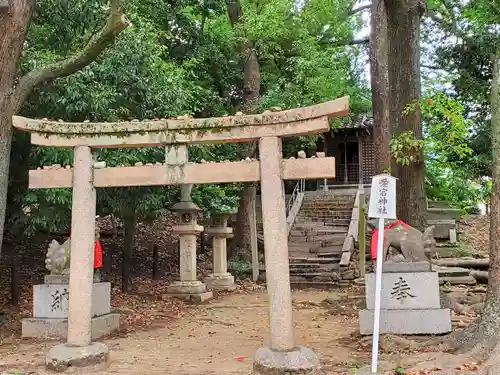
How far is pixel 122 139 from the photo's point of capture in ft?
22.9

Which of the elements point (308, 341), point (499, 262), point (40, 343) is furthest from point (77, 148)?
point (499, 262)

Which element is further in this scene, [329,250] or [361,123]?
A: [361,123]

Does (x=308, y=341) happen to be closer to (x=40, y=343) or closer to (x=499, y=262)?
(x=499, y=262)

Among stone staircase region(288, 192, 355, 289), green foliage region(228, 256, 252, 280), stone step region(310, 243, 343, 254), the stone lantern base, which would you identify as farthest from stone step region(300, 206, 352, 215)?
the stone lantern base

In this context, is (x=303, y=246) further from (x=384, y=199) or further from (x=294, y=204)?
(x=384, y=199)

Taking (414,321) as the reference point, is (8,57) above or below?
above

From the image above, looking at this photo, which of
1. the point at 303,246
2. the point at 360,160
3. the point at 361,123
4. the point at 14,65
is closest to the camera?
the point at 14,65

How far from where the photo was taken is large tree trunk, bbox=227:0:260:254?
57.9 feet

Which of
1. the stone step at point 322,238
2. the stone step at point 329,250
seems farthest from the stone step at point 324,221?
the stone step at point 329,250

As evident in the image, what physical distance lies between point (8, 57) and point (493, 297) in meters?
8.05

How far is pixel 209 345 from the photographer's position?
877 cm

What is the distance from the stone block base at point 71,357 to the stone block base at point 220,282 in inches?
365

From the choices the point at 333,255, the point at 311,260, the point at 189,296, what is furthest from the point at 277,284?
the point at 333,255

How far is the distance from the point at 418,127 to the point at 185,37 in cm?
959
